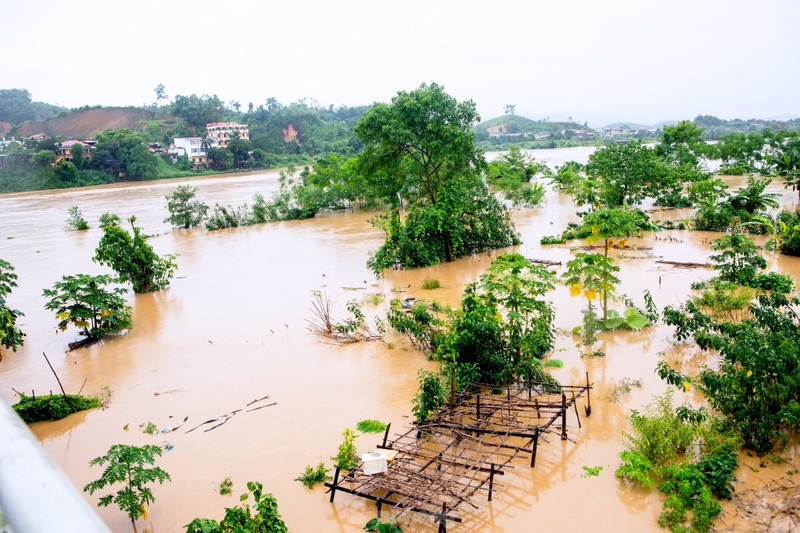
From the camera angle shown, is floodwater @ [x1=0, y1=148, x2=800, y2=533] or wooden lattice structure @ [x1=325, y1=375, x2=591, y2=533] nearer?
wooden lattice structure @ [x1=325, y1=375, x2=591, y2=533]

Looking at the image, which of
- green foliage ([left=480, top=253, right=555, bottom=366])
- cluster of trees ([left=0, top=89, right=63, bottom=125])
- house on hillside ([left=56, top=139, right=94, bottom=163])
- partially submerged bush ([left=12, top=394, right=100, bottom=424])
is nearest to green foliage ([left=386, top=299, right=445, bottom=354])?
green foliage ([left=480, top=253, right=555, bottom=366])

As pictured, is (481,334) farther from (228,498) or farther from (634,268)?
(634,268)

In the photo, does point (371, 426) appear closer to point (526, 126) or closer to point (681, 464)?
point (681, 464)

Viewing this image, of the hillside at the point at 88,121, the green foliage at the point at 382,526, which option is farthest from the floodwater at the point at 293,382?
the hillside at the point at 88,121

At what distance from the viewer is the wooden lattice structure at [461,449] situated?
5531 millimetres

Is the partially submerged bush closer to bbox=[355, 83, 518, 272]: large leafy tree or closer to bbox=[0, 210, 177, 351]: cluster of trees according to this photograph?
bbox=[0, 210, 177, 351]: cluster of trees

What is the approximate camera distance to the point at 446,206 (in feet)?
48.8

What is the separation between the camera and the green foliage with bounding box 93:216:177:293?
45.2 ft

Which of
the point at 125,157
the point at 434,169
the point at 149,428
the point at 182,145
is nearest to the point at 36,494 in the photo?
the point at 149,428

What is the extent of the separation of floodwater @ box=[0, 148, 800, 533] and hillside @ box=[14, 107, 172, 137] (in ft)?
201

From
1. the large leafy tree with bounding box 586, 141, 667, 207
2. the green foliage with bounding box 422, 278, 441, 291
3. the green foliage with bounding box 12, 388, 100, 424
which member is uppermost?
the large leafy tree with bounding box 586, 141, 667, 207

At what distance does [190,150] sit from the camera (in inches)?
2309

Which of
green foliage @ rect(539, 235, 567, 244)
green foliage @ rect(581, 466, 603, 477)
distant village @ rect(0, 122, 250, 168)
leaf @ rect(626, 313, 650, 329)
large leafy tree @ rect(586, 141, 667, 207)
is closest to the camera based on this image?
green foliage @ rect(581, 466, 603, 477)

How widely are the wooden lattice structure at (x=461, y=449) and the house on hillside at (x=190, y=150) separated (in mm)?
55095
